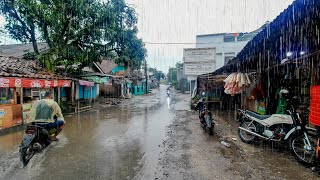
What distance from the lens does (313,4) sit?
3201 millimetres

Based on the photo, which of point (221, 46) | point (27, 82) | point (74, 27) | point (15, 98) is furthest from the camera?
point (221, 46)

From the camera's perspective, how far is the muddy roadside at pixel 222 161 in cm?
470

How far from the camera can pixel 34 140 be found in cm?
534

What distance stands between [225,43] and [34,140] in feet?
82.2

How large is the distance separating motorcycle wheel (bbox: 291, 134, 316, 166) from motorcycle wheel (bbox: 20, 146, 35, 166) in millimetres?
5817

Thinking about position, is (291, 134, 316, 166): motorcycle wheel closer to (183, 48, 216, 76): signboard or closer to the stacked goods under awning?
the stacked goods under awning

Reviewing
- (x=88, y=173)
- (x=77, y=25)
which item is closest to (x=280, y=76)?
(x=88, y=173)

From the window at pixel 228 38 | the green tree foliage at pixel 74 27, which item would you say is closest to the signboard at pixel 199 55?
the green tree foliage at pixel 74 27

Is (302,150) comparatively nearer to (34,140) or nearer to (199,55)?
(34,140)

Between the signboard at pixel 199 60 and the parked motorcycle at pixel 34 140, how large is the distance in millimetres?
16504

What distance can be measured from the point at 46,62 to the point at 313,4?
15.7 meters

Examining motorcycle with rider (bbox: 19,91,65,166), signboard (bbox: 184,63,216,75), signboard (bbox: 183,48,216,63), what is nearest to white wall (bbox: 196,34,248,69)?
signboard (bbox: 184,63,216,75)

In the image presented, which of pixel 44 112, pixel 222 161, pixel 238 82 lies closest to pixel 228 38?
pixel 238 82

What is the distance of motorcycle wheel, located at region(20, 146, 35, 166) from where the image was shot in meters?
5.01
